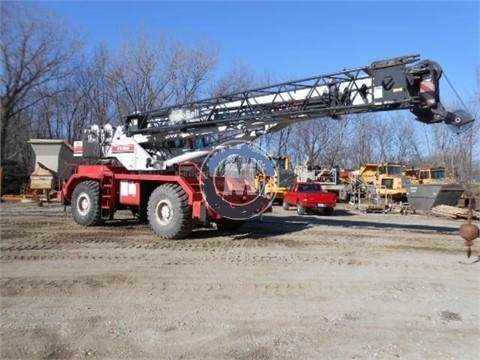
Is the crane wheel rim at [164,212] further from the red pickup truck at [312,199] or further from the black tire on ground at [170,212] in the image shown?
the red pickup truck at [312,199]

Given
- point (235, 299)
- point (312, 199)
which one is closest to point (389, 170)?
point (312, 199)

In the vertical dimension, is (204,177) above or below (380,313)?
above

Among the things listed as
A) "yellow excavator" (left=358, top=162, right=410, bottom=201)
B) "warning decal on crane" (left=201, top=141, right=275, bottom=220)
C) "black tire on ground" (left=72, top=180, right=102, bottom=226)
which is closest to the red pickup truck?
"yellow excavator" (left=358, top=162, right=410, bottom=201)

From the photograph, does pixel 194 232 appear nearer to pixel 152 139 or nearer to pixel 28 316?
pixel 152 139

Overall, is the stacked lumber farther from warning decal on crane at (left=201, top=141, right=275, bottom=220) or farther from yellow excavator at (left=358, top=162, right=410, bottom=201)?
warning decal on crane at (left=201, top=141, right=275, bottom=220)

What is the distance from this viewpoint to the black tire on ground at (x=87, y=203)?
1383cm

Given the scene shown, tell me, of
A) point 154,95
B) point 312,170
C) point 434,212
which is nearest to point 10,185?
point 154,95

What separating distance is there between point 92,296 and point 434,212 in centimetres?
2056

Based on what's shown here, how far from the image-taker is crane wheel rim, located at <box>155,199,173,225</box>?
38.9ft

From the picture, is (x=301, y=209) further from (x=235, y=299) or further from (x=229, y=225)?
(x=235, y=299)

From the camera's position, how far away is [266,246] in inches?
435

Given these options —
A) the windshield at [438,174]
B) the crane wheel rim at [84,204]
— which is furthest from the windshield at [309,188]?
the windshield at [438,174]

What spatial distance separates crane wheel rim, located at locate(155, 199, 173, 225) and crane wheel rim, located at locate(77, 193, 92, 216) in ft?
9.87

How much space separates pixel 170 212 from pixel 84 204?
12.3 feet
